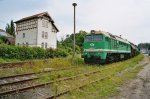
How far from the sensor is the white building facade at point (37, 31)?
1721 inches

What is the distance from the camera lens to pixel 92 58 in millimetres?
21547

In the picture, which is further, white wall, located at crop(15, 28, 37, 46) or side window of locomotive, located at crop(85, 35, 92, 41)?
white wall, located at crop(15, 28, 37, 46)

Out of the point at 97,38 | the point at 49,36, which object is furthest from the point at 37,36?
the point at 97,38

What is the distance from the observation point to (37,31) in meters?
43.3

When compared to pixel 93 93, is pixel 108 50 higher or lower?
higher

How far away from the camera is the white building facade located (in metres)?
43.7

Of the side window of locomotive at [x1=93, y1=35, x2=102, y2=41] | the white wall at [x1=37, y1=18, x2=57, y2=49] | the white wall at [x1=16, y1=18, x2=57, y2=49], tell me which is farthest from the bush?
the white wall at [x1=37, y1=18, x2=57, y2=49]

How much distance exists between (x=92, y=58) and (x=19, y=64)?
6764 millimetres

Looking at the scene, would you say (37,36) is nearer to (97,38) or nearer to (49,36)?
(49,36)

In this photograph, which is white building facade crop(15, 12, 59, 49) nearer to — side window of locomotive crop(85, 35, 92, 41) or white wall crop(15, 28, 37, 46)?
white wall crop(15, 28, 37, 46)

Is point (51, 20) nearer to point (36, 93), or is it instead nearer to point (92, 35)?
point (92, 35)

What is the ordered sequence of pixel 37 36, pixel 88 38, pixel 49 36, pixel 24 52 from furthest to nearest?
pixel 49 36, pixel 37 36, pixel 24 52, pixel 88 38

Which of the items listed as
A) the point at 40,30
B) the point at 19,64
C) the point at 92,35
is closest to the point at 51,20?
the point at 40,30

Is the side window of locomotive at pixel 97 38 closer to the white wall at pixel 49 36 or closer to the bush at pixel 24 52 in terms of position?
the bush at pixel 24 52
